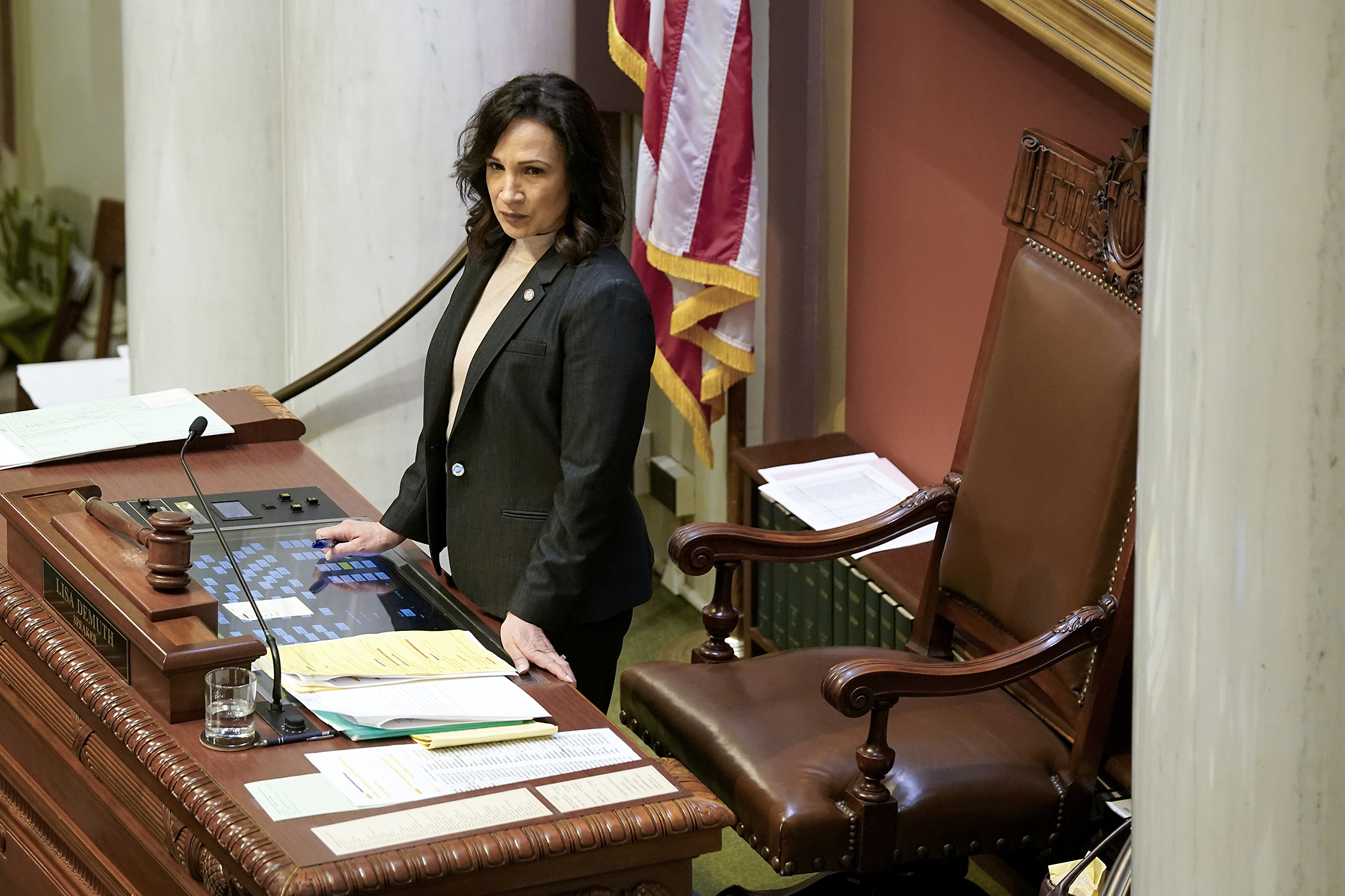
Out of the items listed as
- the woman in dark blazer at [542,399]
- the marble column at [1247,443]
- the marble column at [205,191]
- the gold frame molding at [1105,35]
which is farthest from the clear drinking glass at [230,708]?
the marble column at [205,191]

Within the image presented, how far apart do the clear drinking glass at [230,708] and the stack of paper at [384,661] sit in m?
0.13

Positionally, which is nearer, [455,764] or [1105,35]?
[455,764]

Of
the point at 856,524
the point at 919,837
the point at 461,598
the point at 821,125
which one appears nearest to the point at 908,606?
the point at 856,524

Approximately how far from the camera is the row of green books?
3828 millimetres

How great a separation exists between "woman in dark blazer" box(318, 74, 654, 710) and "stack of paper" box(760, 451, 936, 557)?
114 cm

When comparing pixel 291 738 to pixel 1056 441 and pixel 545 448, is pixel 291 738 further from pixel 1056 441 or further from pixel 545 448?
pixel 1056 441

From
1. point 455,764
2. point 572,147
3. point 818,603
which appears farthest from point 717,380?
point 455,764

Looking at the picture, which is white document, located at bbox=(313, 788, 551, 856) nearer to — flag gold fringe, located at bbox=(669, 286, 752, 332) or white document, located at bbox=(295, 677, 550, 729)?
white document, located at bbox=(295, 677, 550, 729)

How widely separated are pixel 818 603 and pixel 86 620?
2.06 meters

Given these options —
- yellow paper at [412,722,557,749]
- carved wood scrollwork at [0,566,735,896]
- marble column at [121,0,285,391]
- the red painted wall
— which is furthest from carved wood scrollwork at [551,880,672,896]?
marble column at [121,0,285,391]

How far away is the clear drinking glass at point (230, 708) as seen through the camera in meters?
2.23

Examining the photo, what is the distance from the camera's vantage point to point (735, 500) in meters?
4.58

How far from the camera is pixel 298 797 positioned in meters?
2.10

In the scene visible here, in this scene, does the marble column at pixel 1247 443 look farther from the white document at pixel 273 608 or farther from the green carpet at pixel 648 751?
the white document at pixel 273 608
